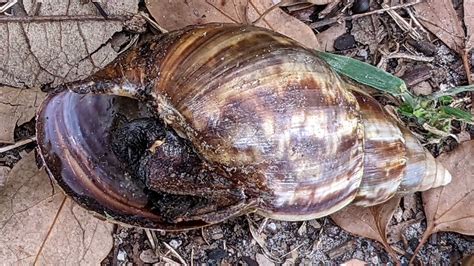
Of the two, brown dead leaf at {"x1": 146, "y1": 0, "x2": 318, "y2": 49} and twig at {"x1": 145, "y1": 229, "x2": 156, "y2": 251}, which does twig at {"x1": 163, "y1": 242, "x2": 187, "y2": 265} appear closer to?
twig at {"x1": 145, "y1": 229, "x2": 156, "y2": 251}

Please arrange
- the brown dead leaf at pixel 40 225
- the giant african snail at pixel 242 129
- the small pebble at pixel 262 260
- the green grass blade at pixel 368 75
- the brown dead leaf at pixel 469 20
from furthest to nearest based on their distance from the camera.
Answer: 1. the brown dead leaf at pixel 469 20
2. the small pebble at pixel 262 260
3. the green grass blade at pixel 368 75
4. the brown dead leaf at pixel 40 225
5. the giant african snail at pixel 242 129

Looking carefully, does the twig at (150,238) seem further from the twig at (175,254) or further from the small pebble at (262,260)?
the small pebble at (262,260)

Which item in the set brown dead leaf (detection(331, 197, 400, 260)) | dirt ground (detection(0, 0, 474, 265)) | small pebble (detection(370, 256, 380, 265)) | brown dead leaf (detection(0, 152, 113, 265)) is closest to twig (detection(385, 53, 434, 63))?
dirt ground (detection(0, 0, 474, 265))

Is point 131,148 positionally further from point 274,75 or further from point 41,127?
point 274,75

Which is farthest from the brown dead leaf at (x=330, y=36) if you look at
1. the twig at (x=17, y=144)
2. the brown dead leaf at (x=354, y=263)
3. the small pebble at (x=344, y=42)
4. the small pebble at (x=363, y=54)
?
the twig at (x=17, y=144)

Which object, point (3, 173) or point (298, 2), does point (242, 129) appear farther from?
point (3, 173)

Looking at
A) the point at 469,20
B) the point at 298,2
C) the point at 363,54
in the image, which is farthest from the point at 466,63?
the point at 298,2
